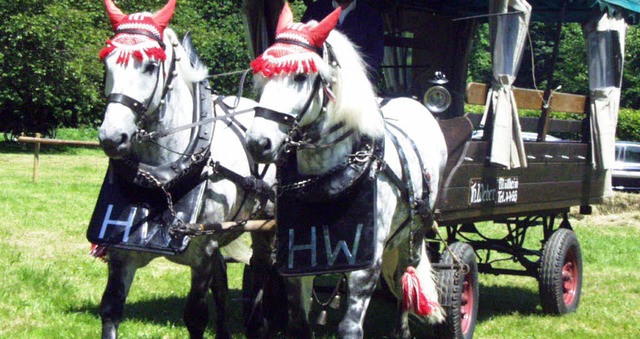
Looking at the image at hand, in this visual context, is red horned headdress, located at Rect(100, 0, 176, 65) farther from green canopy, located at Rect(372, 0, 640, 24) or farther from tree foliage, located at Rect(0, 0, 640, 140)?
tree foliage, located at Rect(0, 0, 640, 140)

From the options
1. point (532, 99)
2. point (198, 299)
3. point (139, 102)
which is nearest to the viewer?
point (139, 102)

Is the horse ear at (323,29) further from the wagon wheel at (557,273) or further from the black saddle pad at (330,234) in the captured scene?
the wagon wheel at (557,273)

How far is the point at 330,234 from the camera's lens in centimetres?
477

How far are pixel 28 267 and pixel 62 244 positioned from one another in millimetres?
1775

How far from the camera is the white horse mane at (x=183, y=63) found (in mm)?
5361

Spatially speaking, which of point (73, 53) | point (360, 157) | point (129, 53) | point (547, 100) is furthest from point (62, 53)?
point (360, 157)

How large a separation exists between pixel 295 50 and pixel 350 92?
1.36 ft

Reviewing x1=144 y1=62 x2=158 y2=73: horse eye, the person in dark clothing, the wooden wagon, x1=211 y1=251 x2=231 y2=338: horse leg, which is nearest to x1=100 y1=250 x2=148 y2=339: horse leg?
x1=211 y1=251 x2=231 y2=338: horse leg

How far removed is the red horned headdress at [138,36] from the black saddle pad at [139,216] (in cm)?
77

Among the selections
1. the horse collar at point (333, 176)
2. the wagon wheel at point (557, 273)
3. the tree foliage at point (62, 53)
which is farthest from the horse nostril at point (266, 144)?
the tree foliage at point (62, 53)

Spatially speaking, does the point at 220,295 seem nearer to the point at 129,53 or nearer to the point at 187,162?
the point at 187,162

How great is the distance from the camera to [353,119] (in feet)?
15.4

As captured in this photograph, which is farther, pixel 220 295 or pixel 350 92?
pixel 220 295

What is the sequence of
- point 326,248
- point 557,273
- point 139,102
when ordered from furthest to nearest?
point 557,273 → point 139,102 → point 326,248
